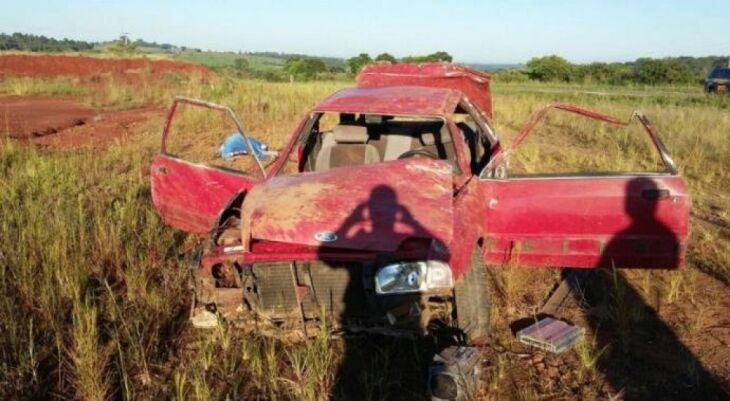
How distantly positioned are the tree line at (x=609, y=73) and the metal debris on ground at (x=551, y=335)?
36.6 m

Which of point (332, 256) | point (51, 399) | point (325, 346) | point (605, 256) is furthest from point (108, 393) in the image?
point (605, 256)

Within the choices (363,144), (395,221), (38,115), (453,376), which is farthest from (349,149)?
(38,115)

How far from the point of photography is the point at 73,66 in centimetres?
3647

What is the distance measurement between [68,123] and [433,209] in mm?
13430

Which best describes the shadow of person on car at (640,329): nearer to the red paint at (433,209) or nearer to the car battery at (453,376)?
the red paint at (433,209)

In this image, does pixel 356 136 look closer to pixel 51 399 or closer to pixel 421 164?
pixel 421 164

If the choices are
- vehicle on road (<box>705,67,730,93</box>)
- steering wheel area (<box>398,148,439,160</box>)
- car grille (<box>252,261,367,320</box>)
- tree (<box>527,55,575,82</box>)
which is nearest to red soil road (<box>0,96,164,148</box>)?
steering wheel area (<box>398,148,439,160</box>)

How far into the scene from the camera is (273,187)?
379cm

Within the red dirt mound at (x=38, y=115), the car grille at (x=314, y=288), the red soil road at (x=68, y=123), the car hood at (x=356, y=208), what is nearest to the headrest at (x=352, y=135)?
the car hood at (x=356, y=208)

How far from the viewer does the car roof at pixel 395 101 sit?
428cm

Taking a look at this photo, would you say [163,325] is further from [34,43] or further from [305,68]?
[34,43]

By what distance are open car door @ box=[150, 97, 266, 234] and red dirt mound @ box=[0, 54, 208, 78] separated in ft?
102

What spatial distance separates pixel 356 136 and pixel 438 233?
1.85m

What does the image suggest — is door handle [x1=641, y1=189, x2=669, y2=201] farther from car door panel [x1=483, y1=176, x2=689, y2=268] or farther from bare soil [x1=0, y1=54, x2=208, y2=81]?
bare soil [x1=0, y1=54, x2=208, y2=81]
